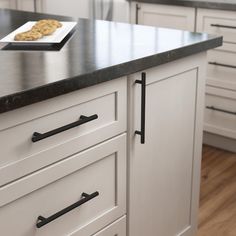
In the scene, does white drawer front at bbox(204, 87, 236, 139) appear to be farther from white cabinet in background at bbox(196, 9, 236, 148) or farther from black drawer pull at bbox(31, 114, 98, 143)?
black drawer pull at bbox(31, 114, 98, 143)

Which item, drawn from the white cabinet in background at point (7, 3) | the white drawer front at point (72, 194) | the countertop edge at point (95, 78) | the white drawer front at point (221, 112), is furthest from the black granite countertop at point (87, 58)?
the white drawer front at point (221, 112)

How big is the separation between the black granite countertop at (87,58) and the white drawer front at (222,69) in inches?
44.5

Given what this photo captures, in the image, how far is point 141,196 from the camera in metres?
1.57

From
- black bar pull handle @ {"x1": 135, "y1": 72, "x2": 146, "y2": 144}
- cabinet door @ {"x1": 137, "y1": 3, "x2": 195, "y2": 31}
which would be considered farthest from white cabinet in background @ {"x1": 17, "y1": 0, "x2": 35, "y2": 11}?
black bar pull handle @ {"x1": 135, "y1": 72, "x2": 146, "y2": 144}

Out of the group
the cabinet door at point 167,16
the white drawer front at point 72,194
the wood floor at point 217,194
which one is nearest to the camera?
the white drawer front at point 72,194

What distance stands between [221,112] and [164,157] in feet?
4.70

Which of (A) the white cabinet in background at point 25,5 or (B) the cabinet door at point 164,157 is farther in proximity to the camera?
(A) the white cabinet in background at point 25,5

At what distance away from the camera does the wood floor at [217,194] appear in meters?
2.22

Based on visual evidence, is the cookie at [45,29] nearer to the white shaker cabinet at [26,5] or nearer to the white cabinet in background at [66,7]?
the white shaker cabinet at [26,5]

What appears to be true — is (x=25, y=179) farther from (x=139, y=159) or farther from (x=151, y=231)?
(x=151, y=231)

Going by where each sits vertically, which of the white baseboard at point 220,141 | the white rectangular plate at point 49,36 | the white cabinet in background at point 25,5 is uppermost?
the white rectangular plate at point 49,36

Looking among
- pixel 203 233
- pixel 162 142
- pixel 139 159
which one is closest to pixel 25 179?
pixel 139 159

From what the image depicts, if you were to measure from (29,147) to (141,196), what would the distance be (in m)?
0.55

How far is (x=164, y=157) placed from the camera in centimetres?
163
